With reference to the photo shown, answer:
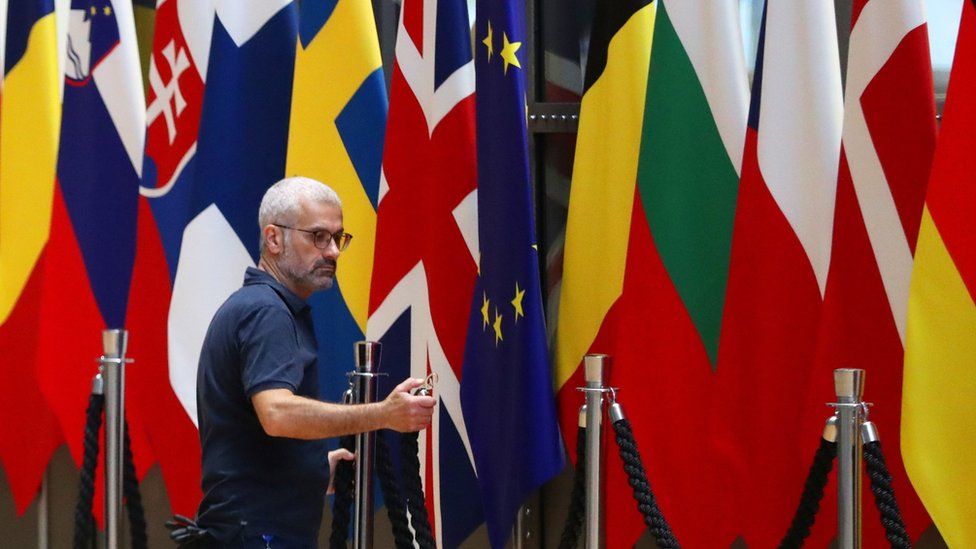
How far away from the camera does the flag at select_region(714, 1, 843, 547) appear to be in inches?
120

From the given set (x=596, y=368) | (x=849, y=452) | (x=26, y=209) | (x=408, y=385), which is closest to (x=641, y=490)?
(x=596, y=368)

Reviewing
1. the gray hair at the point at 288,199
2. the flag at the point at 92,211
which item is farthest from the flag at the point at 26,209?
the gray hair at the point at 288,199

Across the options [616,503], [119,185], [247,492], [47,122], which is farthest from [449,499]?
[47,122]

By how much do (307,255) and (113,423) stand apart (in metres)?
0.83

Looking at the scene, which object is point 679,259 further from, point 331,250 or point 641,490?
point 331,250

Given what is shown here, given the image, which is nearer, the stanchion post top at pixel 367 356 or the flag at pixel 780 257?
the stanchion post top at pixel 367 356

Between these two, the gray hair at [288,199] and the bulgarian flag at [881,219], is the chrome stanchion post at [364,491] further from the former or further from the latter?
the bulgarian flag at [881,219]

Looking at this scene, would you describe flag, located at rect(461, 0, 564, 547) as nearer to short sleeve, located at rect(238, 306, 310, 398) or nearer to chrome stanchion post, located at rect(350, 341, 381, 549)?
chrome stanchion post, located at rect(350, 341, 381, 549)

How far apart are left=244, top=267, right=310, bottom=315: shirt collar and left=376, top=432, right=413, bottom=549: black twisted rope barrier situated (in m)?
0.33

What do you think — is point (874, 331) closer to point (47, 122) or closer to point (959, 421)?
point (959, 421)

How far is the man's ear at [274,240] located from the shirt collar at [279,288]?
2.3 inches

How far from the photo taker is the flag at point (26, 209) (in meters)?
4.04

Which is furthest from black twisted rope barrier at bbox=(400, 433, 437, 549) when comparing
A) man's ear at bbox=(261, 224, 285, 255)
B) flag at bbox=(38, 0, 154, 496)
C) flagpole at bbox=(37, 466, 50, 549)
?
flagpole at bbox=(37, 466, 50, 549)

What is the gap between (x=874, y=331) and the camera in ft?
9.67
